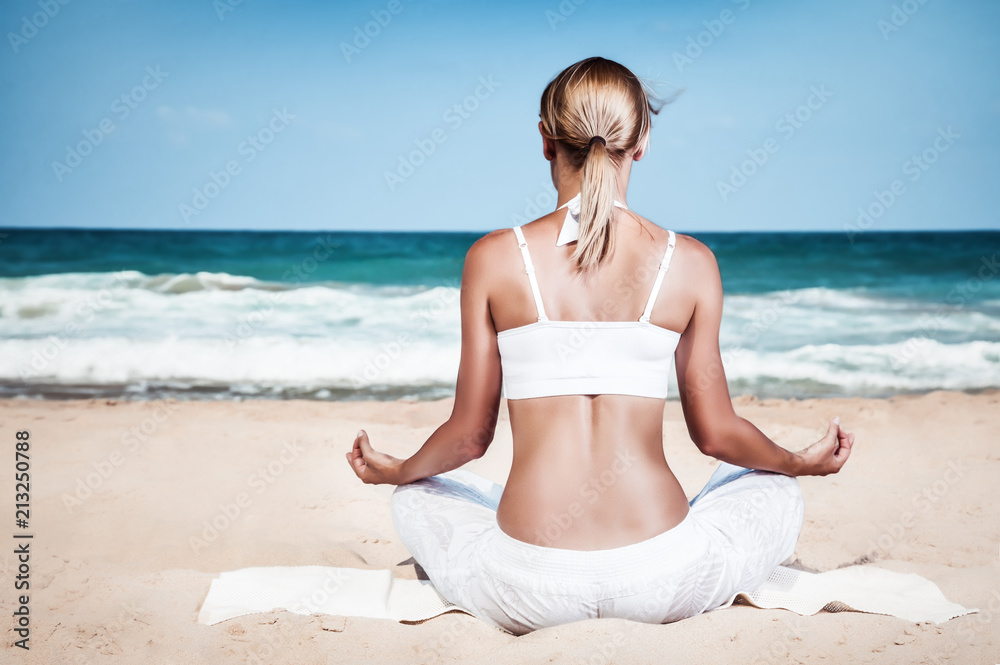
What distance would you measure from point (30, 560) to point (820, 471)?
3.00m

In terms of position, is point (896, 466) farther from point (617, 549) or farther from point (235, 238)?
point (235, 238)

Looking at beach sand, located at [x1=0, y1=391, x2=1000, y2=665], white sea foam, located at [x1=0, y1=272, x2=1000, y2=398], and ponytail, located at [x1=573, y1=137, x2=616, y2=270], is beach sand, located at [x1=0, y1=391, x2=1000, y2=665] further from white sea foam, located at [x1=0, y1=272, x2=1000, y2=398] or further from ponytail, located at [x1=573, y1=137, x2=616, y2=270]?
white sea foam, located at [x1=0, y1=272, x2=1000, y2=398]

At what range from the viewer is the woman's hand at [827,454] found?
226cm

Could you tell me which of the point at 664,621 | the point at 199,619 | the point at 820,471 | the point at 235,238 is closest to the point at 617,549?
the point at 664,621

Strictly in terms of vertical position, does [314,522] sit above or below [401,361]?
below

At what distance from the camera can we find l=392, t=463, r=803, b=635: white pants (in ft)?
6.26

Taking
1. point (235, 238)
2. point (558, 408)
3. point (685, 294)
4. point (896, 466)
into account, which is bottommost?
point (896, 466)

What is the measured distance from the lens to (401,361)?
8836mm

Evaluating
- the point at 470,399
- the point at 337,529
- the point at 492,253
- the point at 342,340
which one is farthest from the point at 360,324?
the point at 492,253

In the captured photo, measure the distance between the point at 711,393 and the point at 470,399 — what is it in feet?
2.35

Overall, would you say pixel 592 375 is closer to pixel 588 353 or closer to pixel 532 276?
pixel 588 353

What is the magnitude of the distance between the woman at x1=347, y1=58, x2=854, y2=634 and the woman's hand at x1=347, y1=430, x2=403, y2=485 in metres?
0.40

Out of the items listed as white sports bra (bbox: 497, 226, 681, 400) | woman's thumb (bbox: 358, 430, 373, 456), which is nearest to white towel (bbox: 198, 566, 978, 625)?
woman's thumb (bbox: 358, 430, 373, 456)

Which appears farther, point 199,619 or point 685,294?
point 199,619
